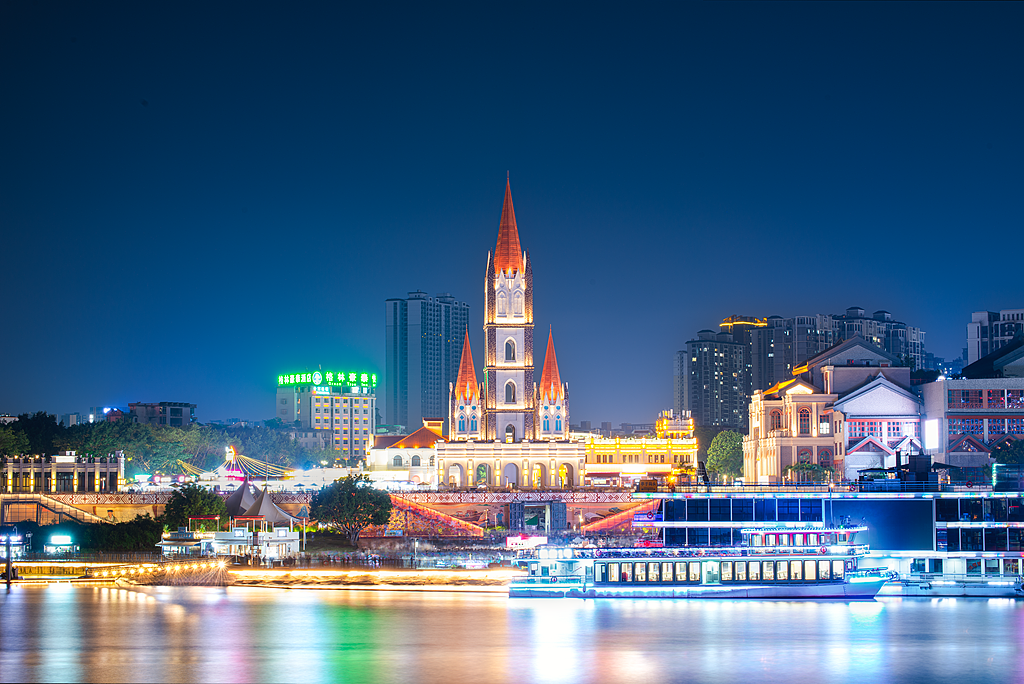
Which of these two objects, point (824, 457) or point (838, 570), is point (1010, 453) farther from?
point (838, 570)

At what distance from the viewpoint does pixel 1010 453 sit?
96312mm

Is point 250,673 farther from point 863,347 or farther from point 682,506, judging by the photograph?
point 863,347

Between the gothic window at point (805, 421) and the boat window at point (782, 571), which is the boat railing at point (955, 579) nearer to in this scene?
the boat window at point (782, 571)

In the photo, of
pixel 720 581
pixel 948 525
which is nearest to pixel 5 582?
pixel 720 581

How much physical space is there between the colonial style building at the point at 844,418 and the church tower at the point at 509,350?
73.0 feet

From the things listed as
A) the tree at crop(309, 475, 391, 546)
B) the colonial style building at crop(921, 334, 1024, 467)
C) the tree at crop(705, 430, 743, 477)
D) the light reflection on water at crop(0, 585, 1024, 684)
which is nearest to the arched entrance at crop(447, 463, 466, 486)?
the tree at crop(705, 430, 743, 477)

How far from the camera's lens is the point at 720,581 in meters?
61.2

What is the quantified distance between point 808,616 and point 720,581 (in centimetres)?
613

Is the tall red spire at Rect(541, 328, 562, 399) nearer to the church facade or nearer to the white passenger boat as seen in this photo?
the church facade

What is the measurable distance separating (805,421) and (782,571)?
2023 inches

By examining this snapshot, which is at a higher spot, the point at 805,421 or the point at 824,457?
the point at 805,421

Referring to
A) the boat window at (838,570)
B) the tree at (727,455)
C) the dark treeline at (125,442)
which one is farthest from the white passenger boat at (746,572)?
the tree at (727,455)

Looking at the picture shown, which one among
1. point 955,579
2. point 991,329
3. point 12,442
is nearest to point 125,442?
point 12,442

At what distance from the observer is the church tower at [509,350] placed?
12288 centimetres
